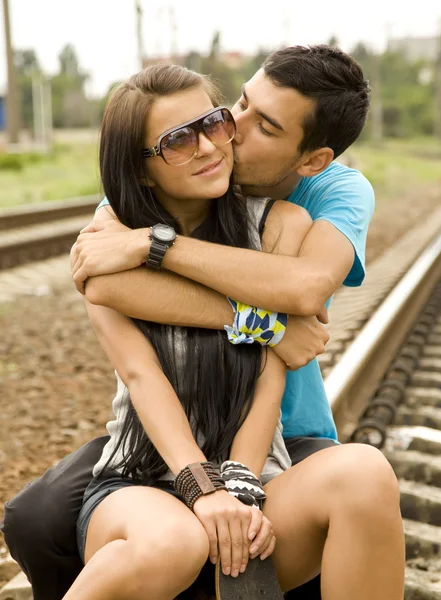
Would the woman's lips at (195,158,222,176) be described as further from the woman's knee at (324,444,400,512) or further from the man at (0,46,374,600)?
the woman's knee at (324,444,400,512)

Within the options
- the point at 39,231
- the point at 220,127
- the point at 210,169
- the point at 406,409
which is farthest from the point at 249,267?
the point at 39,231

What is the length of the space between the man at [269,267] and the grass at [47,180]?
35.1ft

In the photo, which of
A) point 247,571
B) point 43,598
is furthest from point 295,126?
point 43,598

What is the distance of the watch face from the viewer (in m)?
2.29

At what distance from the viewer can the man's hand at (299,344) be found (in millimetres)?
2318

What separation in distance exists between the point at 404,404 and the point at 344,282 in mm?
1891

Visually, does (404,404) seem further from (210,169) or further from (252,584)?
(252,584)

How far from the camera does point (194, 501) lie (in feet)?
6.59

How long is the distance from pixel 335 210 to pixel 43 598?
4.42 feet

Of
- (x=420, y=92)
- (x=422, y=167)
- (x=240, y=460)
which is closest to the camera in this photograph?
(x=240, y=460)

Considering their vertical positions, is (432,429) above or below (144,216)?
below

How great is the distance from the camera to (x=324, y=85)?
7.87 feet

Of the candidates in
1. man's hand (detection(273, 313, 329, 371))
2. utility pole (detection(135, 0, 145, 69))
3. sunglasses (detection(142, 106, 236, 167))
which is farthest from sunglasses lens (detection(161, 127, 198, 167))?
utility pole (detection(135, 0, 145, 69))

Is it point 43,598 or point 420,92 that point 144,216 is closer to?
point 43,598
